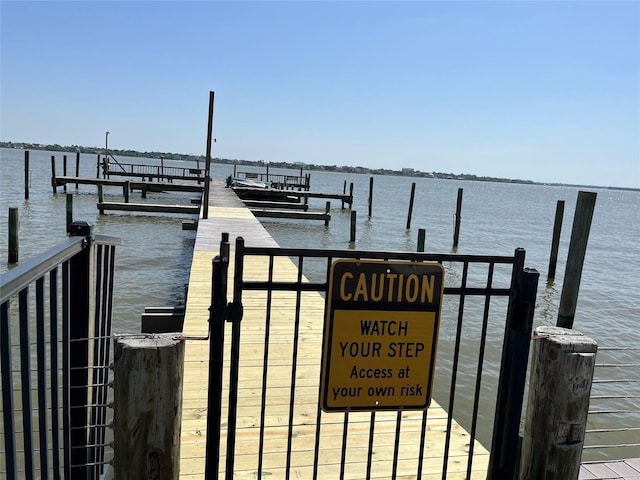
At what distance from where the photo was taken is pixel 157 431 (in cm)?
241

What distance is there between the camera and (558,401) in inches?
112

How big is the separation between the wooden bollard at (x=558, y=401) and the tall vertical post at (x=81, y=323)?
234 cm

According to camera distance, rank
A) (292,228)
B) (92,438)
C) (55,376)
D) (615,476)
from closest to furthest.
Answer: (55,376), (92,438), (615,476), (292,228)

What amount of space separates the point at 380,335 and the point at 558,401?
1054mm

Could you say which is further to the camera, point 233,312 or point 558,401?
point 558,401

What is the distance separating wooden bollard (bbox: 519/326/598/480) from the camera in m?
2.83

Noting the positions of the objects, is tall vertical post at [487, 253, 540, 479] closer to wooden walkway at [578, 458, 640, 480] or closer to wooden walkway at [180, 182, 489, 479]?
wooden walkway at [180, 182, 489, 479]

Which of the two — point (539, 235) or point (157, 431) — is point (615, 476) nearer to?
point (157, 431)

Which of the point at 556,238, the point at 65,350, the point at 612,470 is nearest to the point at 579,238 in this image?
the point at 612,470

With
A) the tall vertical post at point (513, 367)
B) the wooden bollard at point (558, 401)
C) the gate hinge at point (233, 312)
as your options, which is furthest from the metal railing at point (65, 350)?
the wooden bollard at point (558, 401)

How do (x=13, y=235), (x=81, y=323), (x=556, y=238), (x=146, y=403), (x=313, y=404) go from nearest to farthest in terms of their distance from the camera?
(x=146, y=403) → (x=81, y=323) → (x=313, y=404) → (x=13, y=235) → (x=556, y=238)

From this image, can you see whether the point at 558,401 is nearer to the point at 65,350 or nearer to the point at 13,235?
the point at 65,350

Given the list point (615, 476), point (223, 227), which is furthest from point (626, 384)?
point (223, 227)

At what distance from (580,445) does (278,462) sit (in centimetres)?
186
